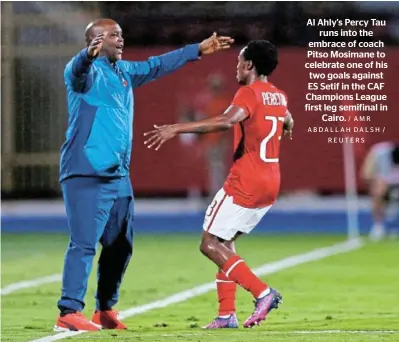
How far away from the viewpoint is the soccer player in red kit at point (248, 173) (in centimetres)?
759

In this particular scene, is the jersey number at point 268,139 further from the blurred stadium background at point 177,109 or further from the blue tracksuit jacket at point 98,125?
the blurred stadium background at point 177,109

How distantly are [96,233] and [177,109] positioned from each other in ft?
49.4

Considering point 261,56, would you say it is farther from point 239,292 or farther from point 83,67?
point 239,292

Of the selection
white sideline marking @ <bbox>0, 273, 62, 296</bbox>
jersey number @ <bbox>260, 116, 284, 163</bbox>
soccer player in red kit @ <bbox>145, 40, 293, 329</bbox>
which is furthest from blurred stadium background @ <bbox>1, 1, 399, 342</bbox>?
jersey number @ <bbox>260, 116, 284, 163</bbox>

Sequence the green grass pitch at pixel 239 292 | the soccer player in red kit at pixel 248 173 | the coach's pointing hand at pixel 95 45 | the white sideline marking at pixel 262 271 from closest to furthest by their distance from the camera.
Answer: the coach's pointing hand at pixel 95 45, the green grass pitch at pixel 239 292, the soccer player in red kit at pixel 248 173, the white sideline marking at pixel 262 271

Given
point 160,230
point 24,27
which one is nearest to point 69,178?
point 160,230

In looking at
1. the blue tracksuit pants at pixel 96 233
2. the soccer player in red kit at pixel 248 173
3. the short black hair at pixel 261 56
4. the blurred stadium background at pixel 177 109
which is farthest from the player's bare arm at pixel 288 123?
the blurred stadium background at pixel 177 109

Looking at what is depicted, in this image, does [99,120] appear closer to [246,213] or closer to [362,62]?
Result: [246,213]

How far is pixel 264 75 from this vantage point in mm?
7723

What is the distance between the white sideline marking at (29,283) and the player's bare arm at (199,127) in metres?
3.86

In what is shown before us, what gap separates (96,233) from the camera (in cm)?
779

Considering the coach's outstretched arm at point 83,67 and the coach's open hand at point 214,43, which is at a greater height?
the coach's open hand at point 214,43

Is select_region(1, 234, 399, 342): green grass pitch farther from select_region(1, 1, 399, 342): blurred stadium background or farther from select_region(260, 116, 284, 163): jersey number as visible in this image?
select_region(260, 116, 284, 163): jersey number

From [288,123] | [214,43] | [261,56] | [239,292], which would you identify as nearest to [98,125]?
[214,43]
